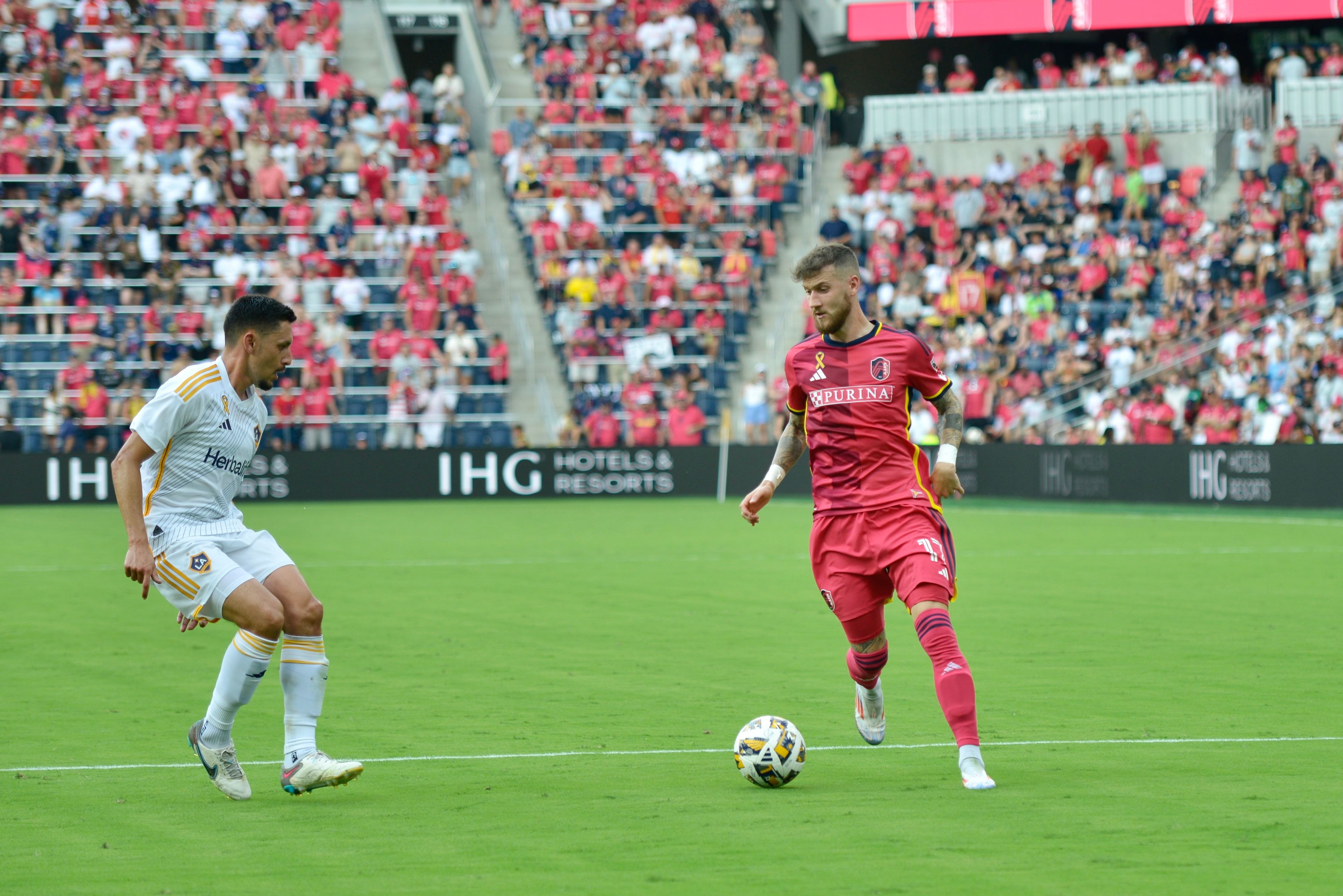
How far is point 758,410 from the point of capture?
111 feet

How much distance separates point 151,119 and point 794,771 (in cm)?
3060

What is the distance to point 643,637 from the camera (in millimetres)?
13062

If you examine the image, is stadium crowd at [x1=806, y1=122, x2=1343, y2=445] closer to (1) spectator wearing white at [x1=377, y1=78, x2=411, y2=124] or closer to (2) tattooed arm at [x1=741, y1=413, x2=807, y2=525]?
(1) spectator wearing white at [x1=377, y1=78, x2=411, y2=124]

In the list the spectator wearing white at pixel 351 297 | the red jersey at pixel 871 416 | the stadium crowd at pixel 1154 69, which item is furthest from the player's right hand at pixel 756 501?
the stadium crowd at pixel 1154 69

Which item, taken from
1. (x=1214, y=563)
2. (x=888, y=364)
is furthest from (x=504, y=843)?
(x=1214, y=563)

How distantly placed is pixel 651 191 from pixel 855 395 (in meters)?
29.1

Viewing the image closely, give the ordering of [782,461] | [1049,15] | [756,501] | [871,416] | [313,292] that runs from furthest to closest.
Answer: [1049,15] → [313,292] → [782,461] → [756,501] → [871,416]

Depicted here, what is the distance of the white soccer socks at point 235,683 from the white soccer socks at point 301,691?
0.09m

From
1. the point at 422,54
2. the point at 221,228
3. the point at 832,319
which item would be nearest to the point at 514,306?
the point at 221,228

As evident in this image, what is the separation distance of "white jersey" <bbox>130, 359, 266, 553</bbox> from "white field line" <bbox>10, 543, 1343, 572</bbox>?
11.7 meters

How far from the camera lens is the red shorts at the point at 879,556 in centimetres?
750

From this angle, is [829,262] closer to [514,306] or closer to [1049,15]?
[514,306]

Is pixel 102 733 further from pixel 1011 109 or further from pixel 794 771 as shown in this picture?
pixel 1011 109

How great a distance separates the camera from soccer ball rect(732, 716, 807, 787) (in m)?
7.39
